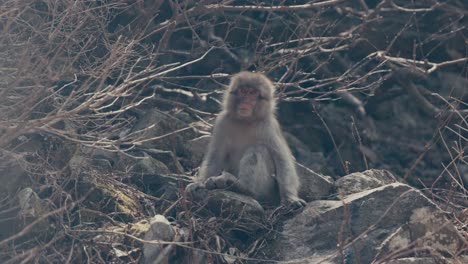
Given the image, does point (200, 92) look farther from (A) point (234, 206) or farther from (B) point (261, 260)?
(B) point (261, 260)

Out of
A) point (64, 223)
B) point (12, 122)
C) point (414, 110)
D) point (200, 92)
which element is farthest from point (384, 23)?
point (12, 122)

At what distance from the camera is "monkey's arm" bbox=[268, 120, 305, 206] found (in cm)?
906

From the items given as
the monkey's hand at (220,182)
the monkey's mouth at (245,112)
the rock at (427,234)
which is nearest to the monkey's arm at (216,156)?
the monkey's mouth at (245,112)

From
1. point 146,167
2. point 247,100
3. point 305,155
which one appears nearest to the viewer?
point 247,100

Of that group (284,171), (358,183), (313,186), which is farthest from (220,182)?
(358,183)

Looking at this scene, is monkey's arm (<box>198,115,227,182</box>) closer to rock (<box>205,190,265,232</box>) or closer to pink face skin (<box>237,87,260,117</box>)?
pink face skin (<box>237,87,260,117</box>)

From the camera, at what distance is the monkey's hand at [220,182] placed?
886 cm

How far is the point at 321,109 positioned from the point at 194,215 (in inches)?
189

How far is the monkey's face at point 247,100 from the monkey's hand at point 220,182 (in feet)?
2.50

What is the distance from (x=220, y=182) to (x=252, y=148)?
24.4 inches

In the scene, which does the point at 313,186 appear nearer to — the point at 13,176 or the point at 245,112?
the point at 245,112

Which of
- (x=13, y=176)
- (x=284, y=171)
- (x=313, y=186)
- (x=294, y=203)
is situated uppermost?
(x=13, y=176)

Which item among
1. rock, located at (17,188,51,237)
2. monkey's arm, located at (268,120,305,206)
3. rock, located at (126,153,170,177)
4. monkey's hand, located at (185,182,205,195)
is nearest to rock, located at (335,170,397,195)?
monkey's arm, located at (268,120,305,206)

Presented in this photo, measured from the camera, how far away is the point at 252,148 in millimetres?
9305
